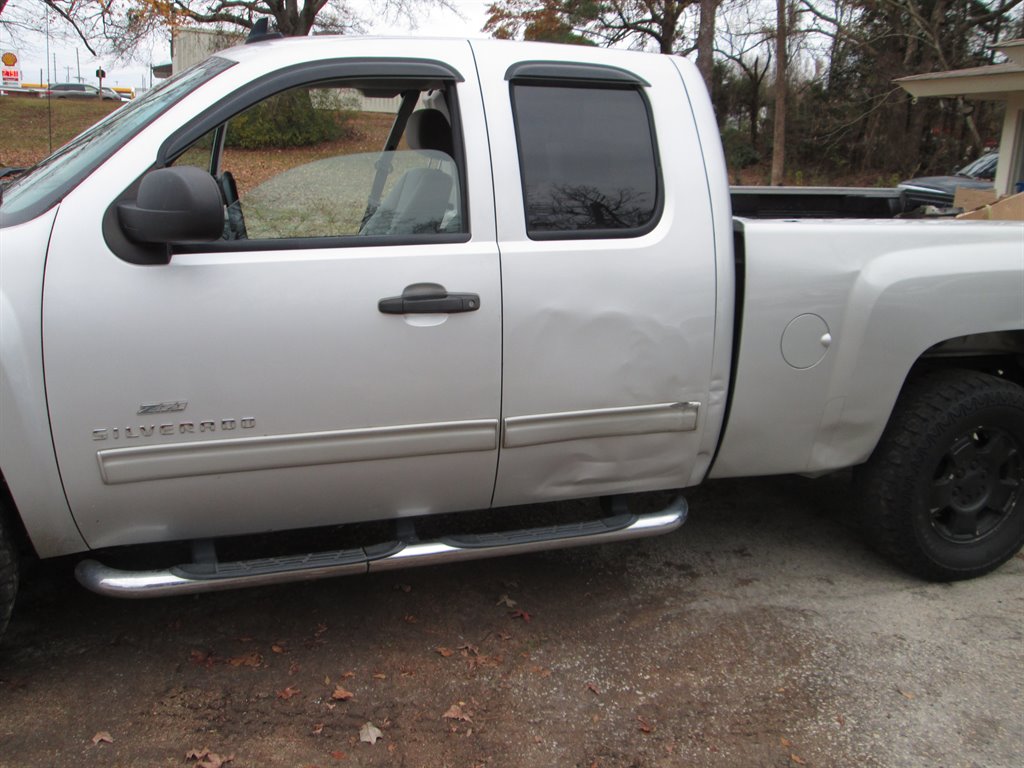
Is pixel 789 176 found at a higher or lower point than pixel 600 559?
higher

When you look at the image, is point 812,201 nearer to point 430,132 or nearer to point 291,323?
point 430,132

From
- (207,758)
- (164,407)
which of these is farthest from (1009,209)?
(207,758)

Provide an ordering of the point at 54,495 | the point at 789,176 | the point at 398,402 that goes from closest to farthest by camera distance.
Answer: the point at 54,495, the point at 398,402, the point at 789,176

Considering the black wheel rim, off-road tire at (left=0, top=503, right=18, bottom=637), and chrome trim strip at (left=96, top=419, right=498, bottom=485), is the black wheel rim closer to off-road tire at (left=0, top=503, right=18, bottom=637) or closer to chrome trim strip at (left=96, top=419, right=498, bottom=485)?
chrome trim strip at (left=96, top=419, right=498, bottom=485)

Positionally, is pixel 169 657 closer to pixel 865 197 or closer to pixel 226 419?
pixel 226 419

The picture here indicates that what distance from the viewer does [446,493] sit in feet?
10.1

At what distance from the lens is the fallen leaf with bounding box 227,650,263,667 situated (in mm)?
3066

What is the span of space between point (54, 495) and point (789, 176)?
78.6ft

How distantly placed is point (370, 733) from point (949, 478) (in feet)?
7.94

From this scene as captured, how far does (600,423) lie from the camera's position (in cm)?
312

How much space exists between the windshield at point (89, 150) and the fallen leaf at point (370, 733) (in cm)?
179

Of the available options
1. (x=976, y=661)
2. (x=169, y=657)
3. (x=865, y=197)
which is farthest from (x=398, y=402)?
(x=865, y=197)

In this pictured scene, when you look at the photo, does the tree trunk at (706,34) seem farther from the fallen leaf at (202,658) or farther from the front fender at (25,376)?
the front fender at (25,376)

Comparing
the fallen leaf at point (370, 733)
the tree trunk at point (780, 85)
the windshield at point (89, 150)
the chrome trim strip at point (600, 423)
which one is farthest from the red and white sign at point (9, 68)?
the tree trunk at point (780, 85)
